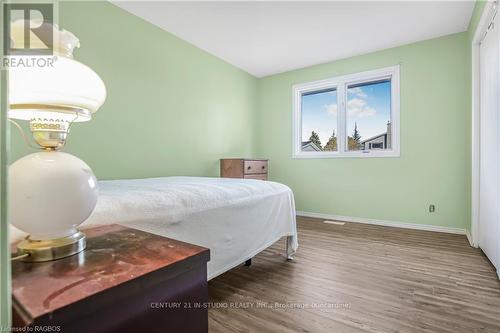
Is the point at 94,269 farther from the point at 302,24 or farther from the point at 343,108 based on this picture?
the point at 343,108

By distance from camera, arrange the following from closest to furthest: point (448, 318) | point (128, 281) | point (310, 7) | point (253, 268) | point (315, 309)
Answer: point (128, 281) < point (448, 318) < point (315, 309) < point (253, 268) < point (310, 7)

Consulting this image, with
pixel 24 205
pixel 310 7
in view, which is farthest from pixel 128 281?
pixel 310 7

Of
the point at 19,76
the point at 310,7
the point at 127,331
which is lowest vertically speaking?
the point at 127,331

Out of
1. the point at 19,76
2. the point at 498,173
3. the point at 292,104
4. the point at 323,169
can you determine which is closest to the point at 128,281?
the point at 19,76

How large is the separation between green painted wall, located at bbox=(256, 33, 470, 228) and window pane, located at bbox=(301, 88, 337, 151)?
0.87 feet

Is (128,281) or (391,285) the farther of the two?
(391,285)

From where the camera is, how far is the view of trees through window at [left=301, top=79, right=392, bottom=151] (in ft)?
11.4

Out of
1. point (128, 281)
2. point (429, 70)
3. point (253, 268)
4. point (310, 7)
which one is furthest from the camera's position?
point (429, 70)

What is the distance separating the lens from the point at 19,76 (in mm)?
542

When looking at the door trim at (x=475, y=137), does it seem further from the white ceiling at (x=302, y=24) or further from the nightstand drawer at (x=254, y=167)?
the nightstand drawer at (x=254, y=167)

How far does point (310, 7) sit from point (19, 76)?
257cm

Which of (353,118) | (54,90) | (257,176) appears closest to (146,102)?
(257,176)

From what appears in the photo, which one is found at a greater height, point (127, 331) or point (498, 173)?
point (498, 173)

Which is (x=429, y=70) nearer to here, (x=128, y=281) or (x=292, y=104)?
(x=292, y=104)
